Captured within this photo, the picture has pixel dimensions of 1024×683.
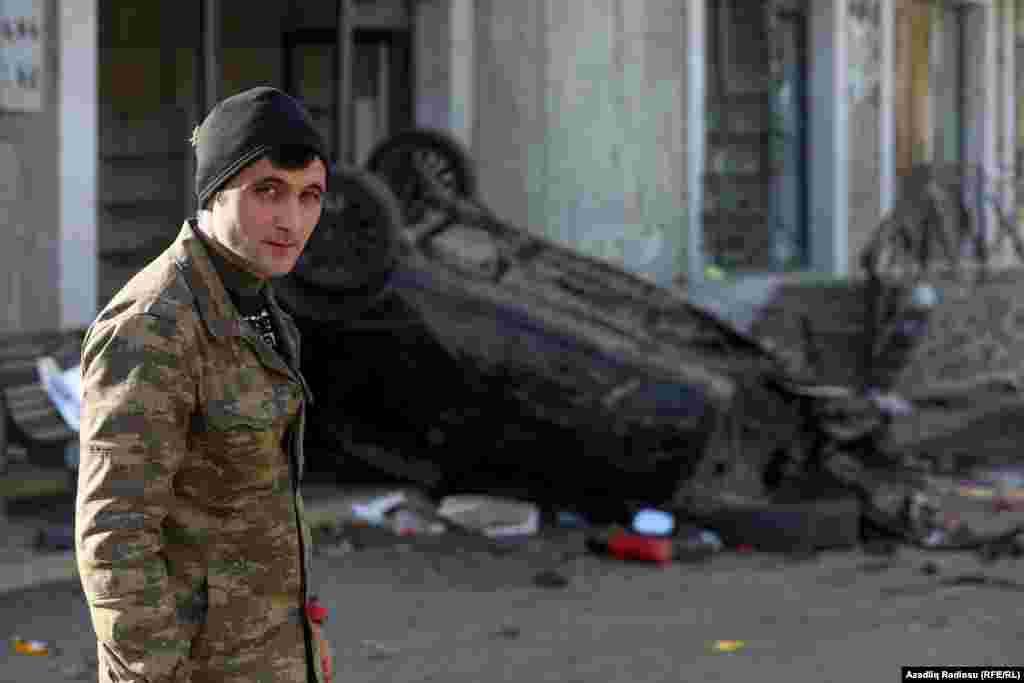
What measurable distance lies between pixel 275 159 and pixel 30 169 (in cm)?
611

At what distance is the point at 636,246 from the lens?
12.6 metres

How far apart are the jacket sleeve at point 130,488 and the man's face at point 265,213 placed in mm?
191

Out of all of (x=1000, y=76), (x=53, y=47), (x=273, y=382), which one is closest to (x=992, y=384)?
(x=1000, y=76)

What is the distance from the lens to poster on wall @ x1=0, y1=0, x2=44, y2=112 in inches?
312

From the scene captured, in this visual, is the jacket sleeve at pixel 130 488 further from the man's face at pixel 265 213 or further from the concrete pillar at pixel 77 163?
the concrete pillar at pixel 77 163

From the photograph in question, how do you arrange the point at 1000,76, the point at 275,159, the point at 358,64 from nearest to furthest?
the point at 275,159 → the point at 358,64 → the point at 1000,76

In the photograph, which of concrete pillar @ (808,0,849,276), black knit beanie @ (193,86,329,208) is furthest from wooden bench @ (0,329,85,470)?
concrete pillar @ (808,0,849,276)

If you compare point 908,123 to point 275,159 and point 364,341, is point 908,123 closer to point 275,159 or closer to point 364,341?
point 364,341

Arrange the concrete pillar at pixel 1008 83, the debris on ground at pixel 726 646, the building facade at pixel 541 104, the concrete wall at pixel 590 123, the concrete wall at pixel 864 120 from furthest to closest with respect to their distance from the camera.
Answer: the concrete pillar at pixel 1008 83 → the concrete wall at pixel 864 120 → the concrete wall at pixel 590 123 → the building facade at pixel 541 104 → the debris on ground at pixel 726 646

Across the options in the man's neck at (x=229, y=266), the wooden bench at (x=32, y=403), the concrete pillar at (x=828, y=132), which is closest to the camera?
the man's neck at (x=229, y=266)

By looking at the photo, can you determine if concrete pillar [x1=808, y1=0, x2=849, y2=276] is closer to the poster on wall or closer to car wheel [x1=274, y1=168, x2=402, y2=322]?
car wheel [x1=274, y1=168, x2=402, y2=322]

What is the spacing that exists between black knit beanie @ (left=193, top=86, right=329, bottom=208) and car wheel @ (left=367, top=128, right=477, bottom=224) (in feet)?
23.6

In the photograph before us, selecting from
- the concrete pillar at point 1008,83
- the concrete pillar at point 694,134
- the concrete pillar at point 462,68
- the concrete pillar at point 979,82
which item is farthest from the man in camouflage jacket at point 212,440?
the concrete pillar at point 1008,83

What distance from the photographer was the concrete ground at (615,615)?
5789 millimetres
